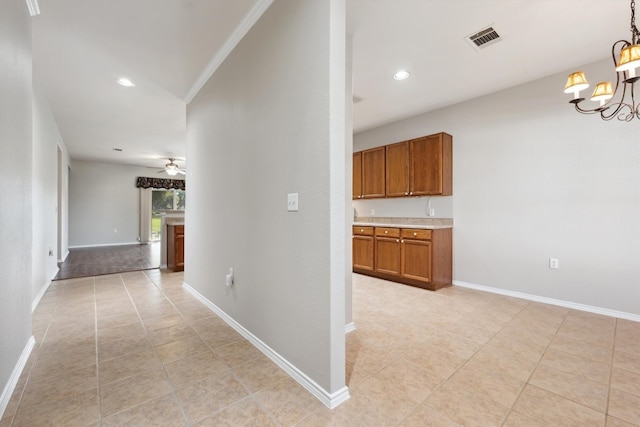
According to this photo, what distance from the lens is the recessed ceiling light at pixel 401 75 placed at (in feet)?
10.2

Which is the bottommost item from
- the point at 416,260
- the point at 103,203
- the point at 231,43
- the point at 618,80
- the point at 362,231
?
the point at 416,260

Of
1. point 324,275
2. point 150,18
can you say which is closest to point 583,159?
point 324,275

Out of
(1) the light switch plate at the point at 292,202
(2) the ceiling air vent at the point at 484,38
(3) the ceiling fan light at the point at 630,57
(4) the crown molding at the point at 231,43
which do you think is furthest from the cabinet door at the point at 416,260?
(4) the crown molding at the point at 231,43

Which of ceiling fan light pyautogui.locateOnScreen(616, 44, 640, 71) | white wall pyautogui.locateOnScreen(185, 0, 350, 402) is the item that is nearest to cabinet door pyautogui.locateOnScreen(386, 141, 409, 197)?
ceiling fan light pyautogui.locateOnScreen(616, 44, 640, 71)

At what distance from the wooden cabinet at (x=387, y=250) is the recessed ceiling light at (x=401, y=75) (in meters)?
2.02

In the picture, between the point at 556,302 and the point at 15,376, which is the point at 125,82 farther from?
the point at 556,302

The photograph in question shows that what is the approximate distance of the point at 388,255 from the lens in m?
4.11

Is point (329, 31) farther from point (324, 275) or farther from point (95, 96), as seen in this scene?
point (95, 96)

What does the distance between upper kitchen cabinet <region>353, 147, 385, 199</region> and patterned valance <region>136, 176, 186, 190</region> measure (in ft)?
23.6

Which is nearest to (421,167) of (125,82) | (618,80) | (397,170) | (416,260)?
A: (397,170)

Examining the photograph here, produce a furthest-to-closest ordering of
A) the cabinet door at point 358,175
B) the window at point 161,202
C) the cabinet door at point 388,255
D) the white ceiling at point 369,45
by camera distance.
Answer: the window at point 161,202 < the cabinet door at point 358,175 < the cabinet door at point 388,255 < the white ceiling at point 369,45

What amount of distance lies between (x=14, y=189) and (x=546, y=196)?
4778 millimetres

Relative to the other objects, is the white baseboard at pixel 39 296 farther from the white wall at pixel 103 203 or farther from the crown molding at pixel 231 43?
the white wall at pixel 103 203

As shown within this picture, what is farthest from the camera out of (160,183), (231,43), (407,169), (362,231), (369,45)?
(160,183)
